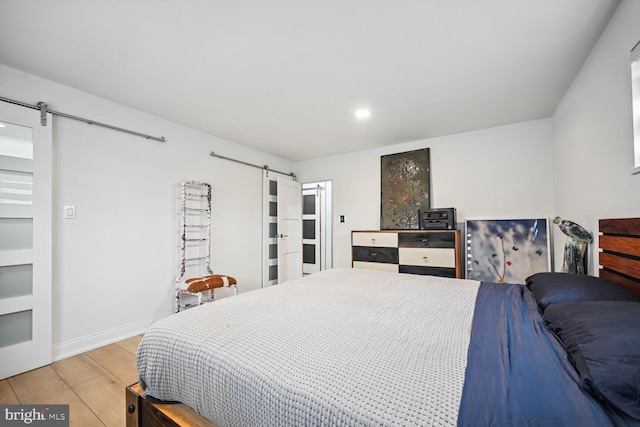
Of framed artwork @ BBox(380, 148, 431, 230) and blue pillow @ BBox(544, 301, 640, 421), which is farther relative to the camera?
framed artwork @ BBox(380, 148, 431, 230)

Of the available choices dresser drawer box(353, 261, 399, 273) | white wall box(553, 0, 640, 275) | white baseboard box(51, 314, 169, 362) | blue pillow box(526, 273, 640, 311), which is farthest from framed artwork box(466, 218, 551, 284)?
white baseboard box(51, 314, 169, 362)

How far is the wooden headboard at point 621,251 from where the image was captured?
1.43 metres

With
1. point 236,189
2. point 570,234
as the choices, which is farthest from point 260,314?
point 236,189

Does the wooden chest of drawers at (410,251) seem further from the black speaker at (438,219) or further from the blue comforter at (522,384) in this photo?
the blue comforter at (522,384)

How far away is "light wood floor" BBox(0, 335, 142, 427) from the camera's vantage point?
167 cm

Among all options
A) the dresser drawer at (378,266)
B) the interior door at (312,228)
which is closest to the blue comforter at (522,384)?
the dresser drawer at (378,266)

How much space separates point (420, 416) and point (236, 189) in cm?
381

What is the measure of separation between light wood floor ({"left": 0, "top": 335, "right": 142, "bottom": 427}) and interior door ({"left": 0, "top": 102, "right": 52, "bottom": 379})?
0.20 meters

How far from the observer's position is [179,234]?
3285mm

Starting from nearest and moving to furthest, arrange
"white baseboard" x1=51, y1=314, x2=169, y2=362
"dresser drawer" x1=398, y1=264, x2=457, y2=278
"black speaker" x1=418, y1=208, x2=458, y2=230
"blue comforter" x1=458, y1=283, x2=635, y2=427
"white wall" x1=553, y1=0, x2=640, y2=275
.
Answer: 1. "blue comforter" x1=458, y1=283, x2=635, y2=427
2. "white wall" x1=553, y1=0, x2=640, y2=275
3. "white baseboard" x1=51, y1=314, x2=169, y2=362
4. "dresser drawer" x1=398, y1=264, x2=457, y2=278
5. "black speaker" x1=418, y1=208, x2=458, y2=230

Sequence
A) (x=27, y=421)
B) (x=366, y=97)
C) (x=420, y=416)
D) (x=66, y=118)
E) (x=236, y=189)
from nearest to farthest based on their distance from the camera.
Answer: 1. (x=420, y=416)
2. (x=27, y=421)
3. (x=66, y=118)
4. (x=366, y=97)
5. (x=236, y=189)

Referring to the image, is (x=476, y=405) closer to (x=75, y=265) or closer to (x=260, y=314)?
(x=260, y=314)

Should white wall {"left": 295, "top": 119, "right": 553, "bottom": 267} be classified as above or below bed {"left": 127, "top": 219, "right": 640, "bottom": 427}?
above

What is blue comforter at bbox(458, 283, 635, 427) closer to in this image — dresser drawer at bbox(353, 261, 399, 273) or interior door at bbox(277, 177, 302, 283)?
dresser drawer at bbox(353, 261, 399, 273)
